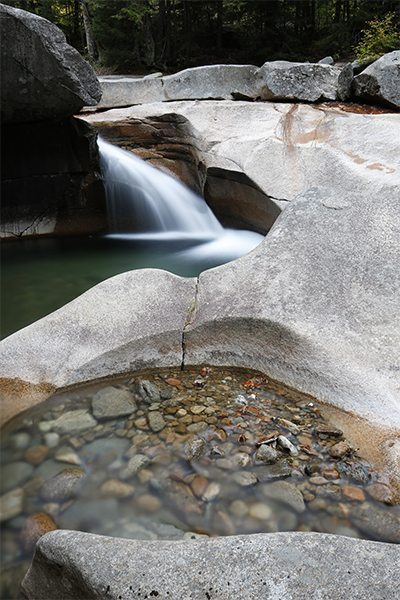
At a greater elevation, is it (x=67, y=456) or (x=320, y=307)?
(x=320, y=307)

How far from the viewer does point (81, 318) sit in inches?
113

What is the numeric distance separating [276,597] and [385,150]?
5000mm


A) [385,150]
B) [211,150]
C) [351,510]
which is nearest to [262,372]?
[351,510]

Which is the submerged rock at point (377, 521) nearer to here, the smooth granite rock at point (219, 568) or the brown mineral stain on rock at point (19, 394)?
the smooth granite rock at point (219, 568)

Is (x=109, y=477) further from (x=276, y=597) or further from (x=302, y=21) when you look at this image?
(x=302, y=21)

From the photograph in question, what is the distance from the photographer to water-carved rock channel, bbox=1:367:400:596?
5.59 feet

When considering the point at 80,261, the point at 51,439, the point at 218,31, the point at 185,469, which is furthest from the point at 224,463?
the point at 218,31

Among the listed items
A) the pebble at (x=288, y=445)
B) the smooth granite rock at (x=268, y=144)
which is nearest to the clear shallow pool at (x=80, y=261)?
the smooth granite rock at (x=268, y=144)

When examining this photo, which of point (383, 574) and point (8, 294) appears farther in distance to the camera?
point (8, 294)

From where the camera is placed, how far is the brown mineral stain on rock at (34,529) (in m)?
1.65

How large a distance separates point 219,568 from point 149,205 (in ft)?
21.0

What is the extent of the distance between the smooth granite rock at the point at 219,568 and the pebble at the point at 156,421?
84 cm

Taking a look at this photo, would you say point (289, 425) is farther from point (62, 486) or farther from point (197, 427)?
point (62, 486)

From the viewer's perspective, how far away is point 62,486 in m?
1.91
